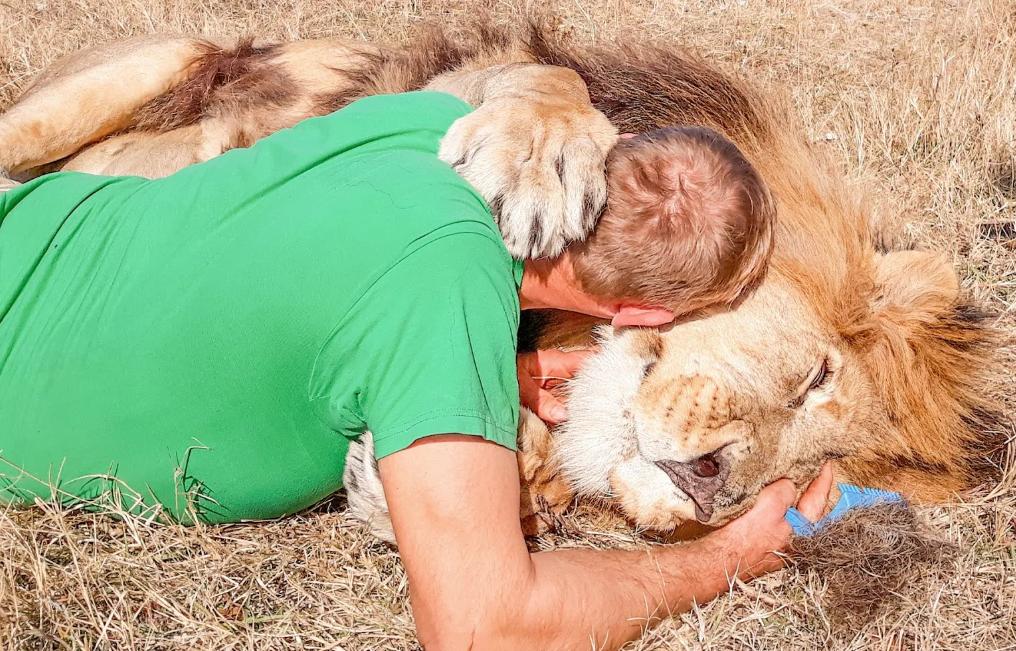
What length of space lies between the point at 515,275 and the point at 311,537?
43.8 inches

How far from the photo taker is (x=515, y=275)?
2521 millimetres

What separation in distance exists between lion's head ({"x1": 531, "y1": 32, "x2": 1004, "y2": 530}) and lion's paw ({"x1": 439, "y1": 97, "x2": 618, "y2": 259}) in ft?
1.72

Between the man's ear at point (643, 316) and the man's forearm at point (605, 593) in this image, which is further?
the man's ear at point (643, 316)

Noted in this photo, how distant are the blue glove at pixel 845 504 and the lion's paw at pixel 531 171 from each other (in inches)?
44.3

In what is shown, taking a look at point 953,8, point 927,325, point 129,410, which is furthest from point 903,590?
point 953,8

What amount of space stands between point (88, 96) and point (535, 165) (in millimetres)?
2367

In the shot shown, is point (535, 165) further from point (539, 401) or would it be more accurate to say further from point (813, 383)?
point (813, 383)

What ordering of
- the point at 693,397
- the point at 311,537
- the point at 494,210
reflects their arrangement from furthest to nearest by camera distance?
the point at 311,537
the point at 693,397
the point at 494,210

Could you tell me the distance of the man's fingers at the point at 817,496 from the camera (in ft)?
9.46

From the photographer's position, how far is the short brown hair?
8.20ft

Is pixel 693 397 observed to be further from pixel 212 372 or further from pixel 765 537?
pixel 212 372

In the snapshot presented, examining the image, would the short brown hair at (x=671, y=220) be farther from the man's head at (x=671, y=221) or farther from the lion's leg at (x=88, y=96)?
the lion's leg at (x=88, y=96)

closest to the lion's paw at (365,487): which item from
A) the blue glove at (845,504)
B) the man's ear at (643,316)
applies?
the man's ear at (643,316)

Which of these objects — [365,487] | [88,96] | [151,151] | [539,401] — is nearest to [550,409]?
[539,401]
